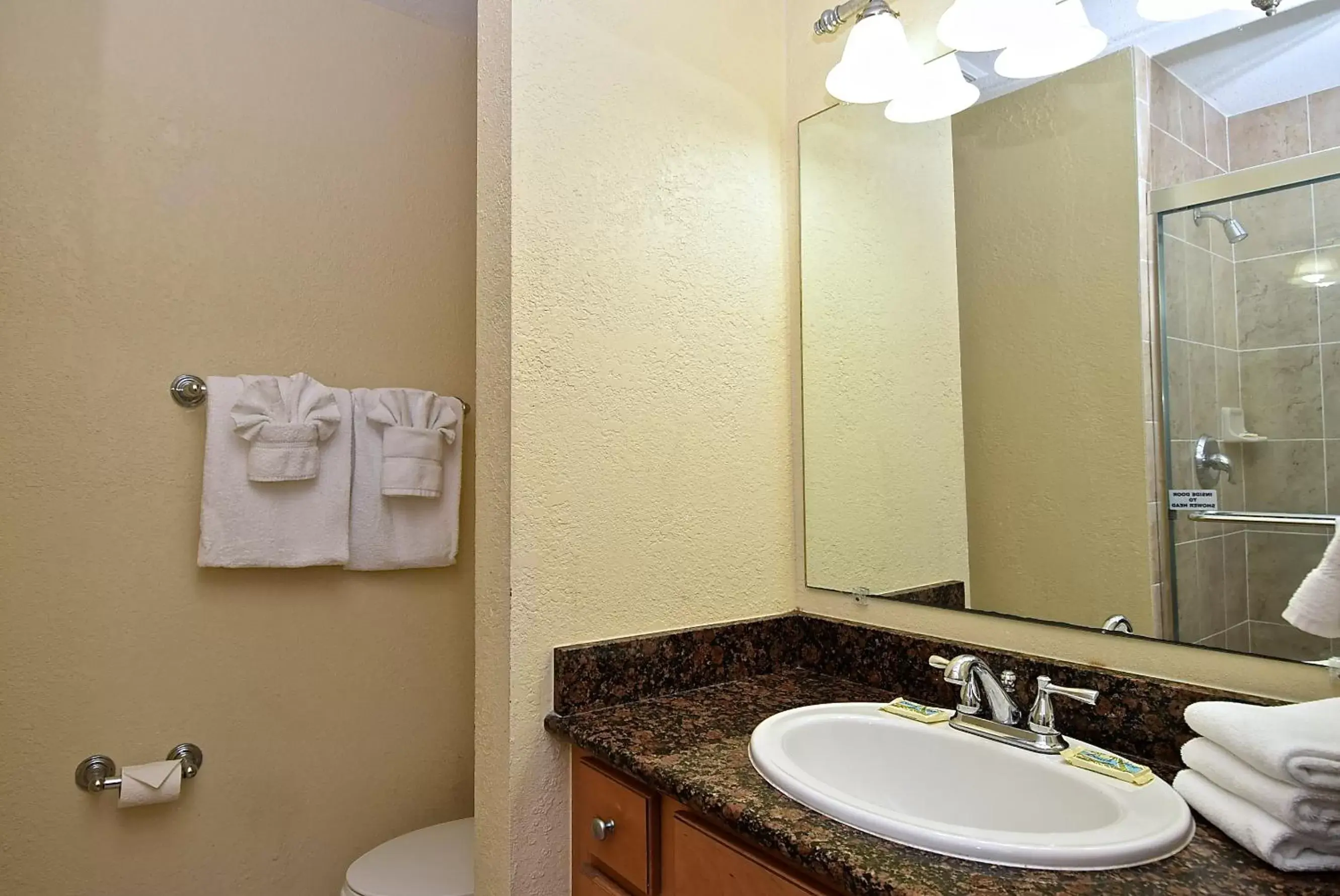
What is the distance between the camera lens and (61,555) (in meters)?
1.49

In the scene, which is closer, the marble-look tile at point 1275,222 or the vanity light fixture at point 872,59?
the marble-look tile at point 1275,222

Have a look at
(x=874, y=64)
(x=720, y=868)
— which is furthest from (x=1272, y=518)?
(x=874, y=64)

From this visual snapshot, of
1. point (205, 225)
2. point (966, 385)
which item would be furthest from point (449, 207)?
point (966, 385)

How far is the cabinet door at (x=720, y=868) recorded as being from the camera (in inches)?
30.8

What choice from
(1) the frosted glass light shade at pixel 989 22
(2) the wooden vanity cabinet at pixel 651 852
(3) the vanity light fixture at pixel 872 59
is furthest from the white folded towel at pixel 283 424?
(1) the frosted glass light shade at pixel 989 22

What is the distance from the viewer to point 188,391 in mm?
1598

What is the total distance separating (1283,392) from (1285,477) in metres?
0.10

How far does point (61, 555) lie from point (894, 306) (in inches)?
67.1

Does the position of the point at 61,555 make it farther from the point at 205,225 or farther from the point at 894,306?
the point at 894,306

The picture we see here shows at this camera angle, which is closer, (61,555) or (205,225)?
(61,555)

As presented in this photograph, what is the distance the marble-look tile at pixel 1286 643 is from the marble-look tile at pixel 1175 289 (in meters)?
0.37

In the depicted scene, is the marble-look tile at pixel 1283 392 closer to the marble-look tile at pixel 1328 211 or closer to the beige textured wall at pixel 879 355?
the marble-look tile at pixel 1328 211

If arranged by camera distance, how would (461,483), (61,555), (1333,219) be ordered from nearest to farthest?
1. (1333,219)
2. (61,555)
3. (461,483)

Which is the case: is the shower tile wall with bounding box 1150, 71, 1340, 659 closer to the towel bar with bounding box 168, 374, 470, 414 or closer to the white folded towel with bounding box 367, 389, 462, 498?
the white folded towel with bounding box 367, 389, 462, 498
